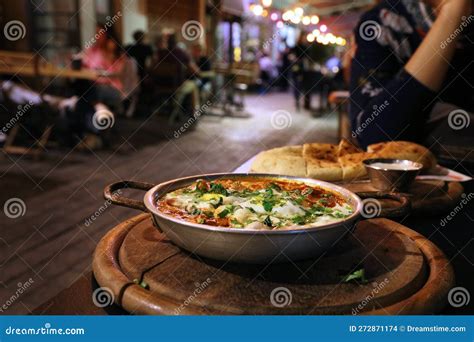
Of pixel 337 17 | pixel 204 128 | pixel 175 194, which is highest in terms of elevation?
pixel 337 17

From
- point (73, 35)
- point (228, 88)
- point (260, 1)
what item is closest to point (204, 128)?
point (228, 88)

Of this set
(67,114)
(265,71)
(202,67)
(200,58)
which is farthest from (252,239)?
(265,71)

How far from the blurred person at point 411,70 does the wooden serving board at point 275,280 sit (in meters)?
1.30

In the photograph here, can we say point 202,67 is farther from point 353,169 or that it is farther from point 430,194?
point 430,194

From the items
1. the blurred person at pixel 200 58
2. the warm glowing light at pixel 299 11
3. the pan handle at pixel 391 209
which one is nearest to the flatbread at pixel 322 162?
the pan handle at pixel 391 209

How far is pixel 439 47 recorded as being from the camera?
2289 mm

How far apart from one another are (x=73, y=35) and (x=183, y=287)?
11822 mm

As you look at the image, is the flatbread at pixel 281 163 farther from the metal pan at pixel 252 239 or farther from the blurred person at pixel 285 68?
the blurred person at pixel 285 68

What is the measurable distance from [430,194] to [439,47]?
2.79ft

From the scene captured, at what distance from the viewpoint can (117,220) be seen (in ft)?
Result: 14.1

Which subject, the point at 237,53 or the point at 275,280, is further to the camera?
the point at 237,53

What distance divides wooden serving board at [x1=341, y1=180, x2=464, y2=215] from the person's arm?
590mm

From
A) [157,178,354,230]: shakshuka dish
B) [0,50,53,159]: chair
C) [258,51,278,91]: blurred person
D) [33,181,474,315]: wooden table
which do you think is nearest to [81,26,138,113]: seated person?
[0,50,53,159]: chair
